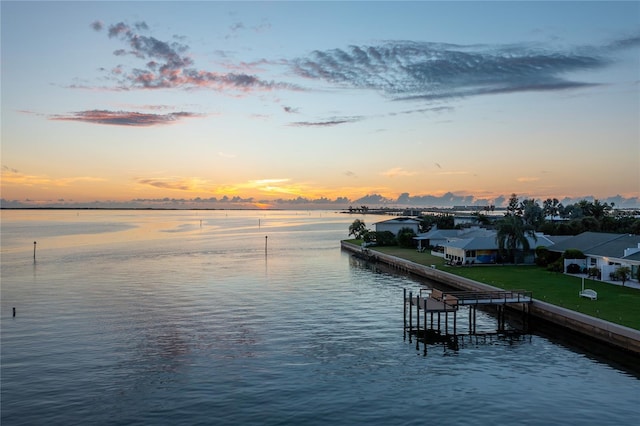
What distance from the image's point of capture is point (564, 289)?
1986 inches

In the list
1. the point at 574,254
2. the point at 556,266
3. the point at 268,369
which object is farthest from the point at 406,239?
the point at 268,369

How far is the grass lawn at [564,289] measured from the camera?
38781mm

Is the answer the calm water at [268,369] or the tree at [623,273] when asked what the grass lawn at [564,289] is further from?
the calm water at [268,369]

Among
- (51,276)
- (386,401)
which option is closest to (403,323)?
(386,401)

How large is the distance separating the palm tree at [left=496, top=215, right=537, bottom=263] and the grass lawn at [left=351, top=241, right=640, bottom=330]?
3.48 m

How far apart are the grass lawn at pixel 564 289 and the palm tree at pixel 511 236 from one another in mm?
3478

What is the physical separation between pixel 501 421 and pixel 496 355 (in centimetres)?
1153

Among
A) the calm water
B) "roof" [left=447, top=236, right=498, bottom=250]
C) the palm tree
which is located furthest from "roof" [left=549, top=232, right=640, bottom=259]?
the calm water

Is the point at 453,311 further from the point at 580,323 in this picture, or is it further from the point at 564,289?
the point at 564,289

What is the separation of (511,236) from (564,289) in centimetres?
2191

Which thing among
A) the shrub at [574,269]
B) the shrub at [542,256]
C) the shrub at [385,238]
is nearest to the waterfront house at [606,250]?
the shrub at [574,269]

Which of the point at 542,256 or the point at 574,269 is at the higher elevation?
the point at 542,256

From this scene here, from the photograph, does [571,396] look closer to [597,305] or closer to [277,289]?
[597,305]

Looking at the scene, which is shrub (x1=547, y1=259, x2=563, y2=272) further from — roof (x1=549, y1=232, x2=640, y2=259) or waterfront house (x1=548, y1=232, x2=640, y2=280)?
roof (x1=549, y1=232, x2=640, y2=259)
